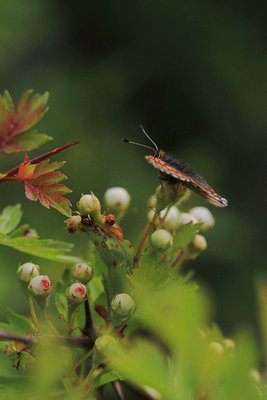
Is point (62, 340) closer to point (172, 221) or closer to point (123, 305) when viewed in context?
point (123, 305)

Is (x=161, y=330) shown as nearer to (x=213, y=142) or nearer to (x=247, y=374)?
(x=247, y=374)

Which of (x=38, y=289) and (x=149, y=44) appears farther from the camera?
(x=149, y=44)

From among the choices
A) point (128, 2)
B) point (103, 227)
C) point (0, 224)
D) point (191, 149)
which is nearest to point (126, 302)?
point (103, 227)

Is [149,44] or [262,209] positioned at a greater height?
[149,44]

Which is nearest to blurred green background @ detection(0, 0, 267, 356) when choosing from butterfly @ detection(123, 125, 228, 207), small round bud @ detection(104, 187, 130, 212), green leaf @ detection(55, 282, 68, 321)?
small round bud @ detection(104, 187, 130, 212)

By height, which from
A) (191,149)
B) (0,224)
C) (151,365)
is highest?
(151,365)

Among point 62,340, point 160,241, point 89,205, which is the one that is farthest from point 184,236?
point 62,340

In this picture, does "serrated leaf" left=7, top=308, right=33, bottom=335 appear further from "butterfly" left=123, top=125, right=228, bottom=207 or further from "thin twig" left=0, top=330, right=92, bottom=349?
"butterfly" left=123, top=125, right=228, bottom=207
